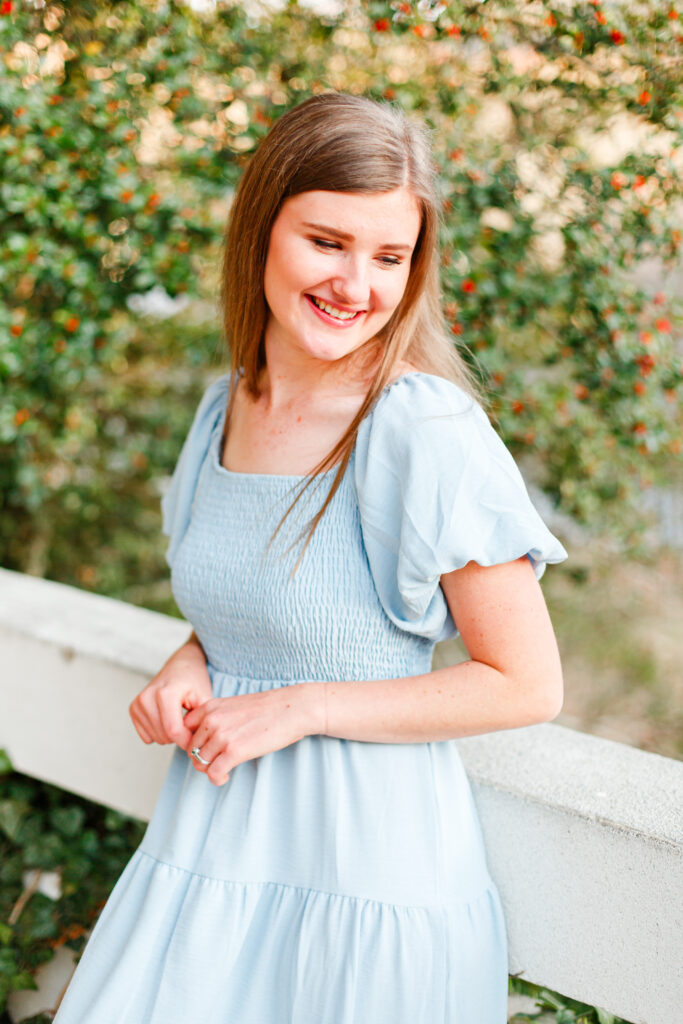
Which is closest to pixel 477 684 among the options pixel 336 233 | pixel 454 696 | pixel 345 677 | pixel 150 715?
pixel 454 696

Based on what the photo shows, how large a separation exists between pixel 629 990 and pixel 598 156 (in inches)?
97.1

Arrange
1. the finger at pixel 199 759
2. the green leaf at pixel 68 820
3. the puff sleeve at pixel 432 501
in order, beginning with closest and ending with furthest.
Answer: the puff sleeve at pixel 432 501, the finger at pixel 199 759, the green leaf at pixel 68 820

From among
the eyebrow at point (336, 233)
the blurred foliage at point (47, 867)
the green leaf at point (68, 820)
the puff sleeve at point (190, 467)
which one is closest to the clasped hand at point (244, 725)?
the puff sleeve at point (190, 467)

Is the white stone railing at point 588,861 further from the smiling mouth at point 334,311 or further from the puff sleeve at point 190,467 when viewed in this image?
the smiling mouth at point 334,311

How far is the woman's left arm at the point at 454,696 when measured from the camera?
3.96 ft

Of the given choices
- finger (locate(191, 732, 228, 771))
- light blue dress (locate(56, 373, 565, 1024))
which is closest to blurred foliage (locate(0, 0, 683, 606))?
light blue dress (locate(56, 373, 565, 1024))

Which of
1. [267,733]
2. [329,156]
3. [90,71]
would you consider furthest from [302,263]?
[90,71]

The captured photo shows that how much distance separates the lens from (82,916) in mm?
2068

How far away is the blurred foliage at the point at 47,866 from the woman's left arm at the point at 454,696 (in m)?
1.04

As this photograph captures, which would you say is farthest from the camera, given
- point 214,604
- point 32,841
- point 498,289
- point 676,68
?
point 498,289

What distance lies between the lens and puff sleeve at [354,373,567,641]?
3.86 ft

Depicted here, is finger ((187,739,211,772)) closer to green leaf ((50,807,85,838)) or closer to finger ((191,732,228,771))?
finger ((191,732,228,771))

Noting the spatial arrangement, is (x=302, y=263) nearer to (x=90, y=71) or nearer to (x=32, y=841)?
(x=90, y=71)

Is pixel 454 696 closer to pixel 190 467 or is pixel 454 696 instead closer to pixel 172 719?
pixel 172 719
